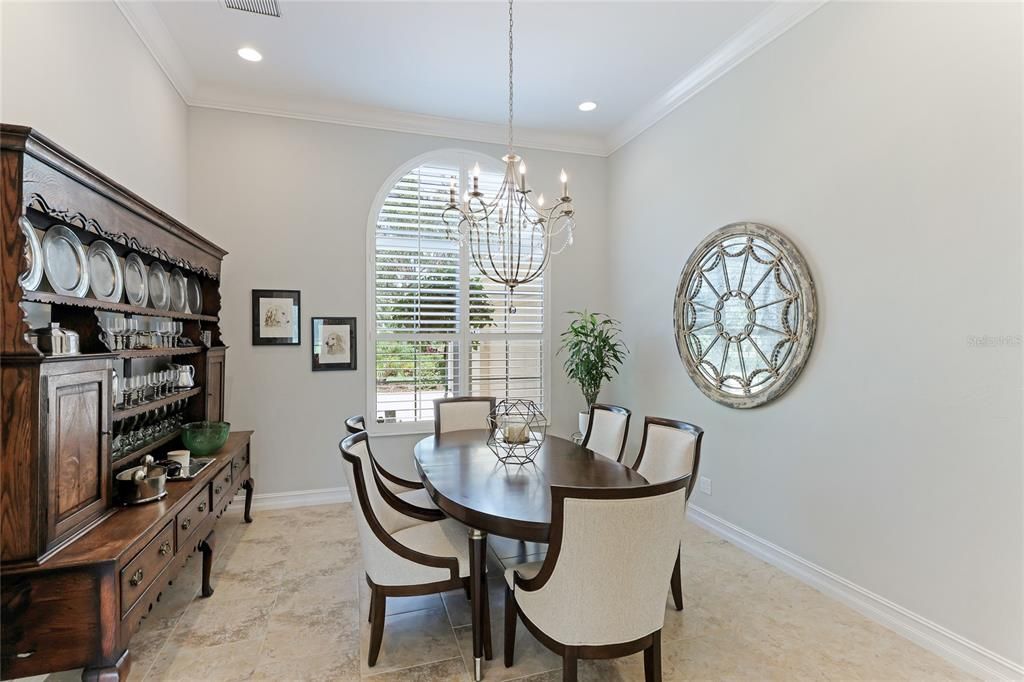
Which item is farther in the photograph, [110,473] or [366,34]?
[366,34]

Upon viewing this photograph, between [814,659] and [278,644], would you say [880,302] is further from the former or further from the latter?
[278,644]

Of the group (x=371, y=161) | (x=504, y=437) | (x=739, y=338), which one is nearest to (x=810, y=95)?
(x=739, y=338)

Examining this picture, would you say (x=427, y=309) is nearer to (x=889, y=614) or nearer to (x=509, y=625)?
(x=509, y=625)

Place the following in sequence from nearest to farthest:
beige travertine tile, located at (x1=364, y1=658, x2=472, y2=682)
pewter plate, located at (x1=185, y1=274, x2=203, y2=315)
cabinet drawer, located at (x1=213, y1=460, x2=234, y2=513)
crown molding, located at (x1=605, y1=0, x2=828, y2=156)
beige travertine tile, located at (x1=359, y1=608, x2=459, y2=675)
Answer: beige travertine tile, located at (x1=364, y1=658, x2=472, y2=682) → beige travertine tile, located at (x1=359, y1=608, x2=459, y2=675) → cabinet drawer, located at (x1=213, y1=460, x2=234, y2=513) → crown molding, located at (x1=605, y1=0, x2=828, y2=156) → pewter plate, located at (x1=185, y1=274, x2=203, y2=315)

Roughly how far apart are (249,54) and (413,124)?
1.39 m

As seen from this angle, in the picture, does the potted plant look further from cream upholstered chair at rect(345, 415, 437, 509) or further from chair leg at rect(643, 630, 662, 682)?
chair leg at rect(643, 630, 662, 682)

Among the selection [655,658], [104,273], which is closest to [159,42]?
[104,273]

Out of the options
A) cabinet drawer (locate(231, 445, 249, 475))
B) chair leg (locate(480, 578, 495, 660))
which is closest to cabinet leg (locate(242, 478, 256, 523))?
cabinet drawer (locate(231, 445, 249, 475))

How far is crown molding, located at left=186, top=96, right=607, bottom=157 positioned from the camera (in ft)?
13.2

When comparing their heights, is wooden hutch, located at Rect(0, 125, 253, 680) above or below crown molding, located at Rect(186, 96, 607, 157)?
below

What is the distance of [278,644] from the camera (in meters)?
2.29

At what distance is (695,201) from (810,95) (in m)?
1.05

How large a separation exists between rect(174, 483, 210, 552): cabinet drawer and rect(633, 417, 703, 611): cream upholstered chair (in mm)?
2400

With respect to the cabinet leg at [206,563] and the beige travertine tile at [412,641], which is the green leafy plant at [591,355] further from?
the cabinet leg at [206,563]
